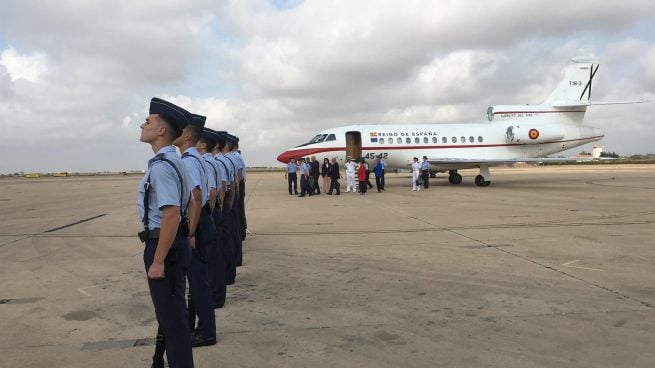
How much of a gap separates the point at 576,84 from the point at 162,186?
2987 cm

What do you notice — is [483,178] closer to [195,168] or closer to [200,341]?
[200,341]

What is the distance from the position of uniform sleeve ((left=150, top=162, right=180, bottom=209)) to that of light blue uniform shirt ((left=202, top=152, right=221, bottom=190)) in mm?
1702

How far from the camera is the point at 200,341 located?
4.14m

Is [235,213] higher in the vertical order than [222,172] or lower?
lower

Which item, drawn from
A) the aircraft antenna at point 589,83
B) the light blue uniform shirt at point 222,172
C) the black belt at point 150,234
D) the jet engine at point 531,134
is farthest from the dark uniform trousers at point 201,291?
the aircraft antenna at point 589,83

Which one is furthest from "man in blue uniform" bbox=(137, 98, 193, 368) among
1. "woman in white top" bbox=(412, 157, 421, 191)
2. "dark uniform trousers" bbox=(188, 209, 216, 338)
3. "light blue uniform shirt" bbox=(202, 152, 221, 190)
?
"woman in white top" bbox=(412, 157, 421, 191)

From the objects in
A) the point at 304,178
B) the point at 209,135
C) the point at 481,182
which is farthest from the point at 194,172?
the point at 481,182

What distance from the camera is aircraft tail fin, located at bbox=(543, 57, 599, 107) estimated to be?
27.7 m

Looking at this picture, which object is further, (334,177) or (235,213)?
(334,177)

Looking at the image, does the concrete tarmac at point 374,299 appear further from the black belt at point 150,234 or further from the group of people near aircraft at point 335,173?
the group of people near aircraft at point 335,173

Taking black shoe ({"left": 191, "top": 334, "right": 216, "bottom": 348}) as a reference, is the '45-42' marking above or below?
above

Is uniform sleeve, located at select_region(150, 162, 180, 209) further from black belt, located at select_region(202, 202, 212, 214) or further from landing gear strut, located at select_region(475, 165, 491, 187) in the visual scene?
landing gear strut, located at select_region(475, 165, 491, 187)

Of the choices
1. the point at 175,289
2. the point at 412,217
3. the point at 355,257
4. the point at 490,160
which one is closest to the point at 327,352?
the point at 175,289

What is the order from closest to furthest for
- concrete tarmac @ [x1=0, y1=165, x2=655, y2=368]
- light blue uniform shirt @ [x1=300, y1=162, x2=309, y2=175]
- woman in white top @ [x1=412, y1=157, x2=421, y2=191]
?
concrete tarmac @ [x1=0, y1=165, x2=655, y2=368], light blue uniform shirt @ [x1=300, y1=162, x2=309, y2=175], woman in white top @ [x1=412, y1=157, x2=421, y2=191]
